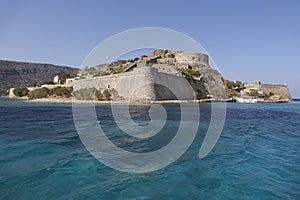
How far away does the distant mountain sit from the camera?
9512 centimetres

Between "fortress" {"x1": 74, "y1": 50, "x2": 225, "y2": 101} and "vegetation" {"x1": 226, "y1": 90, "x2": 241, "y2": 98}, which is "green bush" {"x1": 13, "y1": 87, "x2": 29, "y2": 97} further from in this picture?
"vegetation" {"x1": 226, "y1": 90, "x2": 241, "y2": 98}

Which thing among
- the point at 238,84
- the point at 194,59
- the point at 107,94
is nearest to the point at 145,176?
the point at 107,94

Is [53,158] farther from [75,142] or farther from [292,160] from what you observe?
[292,160]

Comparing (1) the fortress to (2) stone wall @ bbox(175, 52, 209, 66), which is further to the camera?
(2) stone wall @ bbox(175, 52, 209, 66)

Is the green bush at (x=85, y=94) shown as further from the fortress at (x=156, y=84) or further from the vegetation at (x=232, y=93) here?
the vegetation at (x=232, y=93)

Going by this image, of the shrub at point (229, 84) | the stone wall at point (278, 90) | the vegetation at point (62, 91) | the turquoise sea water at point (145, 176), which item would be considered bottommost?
the turquoise sea water at point (145, 176)

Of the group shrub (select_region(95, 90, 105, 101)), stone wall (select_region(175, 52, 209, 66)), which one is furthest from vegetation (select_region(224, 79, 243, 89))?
shrub (select_region(95, 90, 105, 101))

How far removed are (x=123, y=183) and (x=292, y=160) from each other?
4.37m

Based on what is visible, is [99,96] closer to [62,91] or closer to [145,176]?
[62,91]

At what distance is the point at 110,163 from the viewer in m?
4.29

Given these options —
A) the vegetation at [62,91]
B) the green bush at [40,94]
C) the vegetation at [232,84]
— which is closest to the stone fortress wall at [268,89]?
the vegetation at [232,84]

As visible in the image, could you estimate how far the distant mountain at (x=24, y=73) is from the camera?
95.1 meters

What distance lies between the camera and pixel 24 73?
108625 mm

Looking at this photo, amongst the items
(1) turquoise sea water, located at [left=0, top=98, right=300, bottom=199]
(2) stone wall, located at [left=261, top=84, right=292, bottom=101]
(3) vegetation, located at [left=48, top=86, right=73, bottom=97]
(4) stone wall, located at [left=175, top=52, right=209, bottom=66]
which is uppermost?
(4) stone wall, located at [left=175, top=52, right=209, bottom=66]
